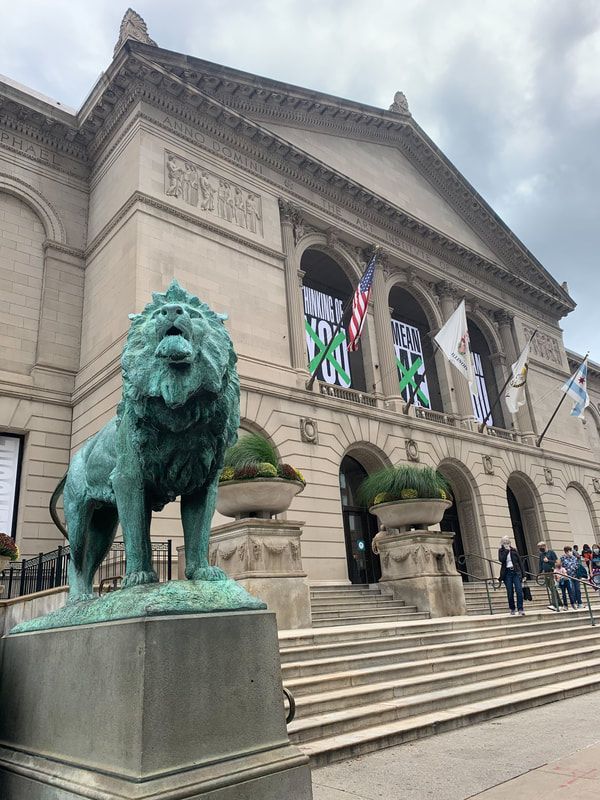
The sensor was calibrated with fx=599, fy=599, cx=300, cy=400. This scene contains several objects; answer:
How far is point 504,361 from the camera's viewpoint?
32.6 metres

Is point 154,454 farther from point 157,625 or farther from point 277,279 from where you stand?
point 277,279

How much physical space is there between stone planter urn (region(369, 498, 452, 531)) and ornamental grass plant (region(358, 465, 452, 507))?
10cm

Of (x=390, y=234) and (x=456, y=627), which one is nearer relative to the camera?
(x=456, y=627)

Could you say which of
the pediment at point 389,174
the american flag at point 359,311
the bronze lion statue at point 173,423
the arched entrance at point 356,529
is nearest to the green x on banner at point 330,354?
the arched entrance at point 356,529

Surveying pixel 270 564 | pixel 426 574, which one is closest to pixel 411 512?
pixel 426 574

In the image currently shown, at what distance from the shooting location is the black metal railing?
12.5 metres

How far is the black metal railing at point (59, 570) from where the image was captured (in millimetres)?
12492

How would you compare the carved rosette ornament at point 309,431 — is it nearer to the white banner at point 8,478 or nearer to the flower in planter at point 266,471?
the white banner at point 8,478

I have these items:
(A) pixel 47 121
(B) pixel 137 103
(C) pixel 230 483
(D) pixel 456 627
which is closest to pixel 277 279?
(B) pixel 137 103

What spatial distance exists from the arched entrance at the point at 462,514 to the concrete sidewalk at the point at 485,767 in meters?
19.0

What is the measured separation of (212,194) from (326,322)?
683 cm

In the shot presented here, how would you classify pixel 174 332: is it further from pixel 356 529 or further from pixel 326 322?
pixel 326 322

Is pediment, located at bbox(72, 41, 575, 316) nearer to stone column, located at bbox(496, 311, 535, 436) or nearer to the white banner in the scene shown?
stone column, located at bbox(496, 311, 535, 436)

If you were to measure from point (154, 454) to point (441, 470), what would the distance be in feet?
77.9
